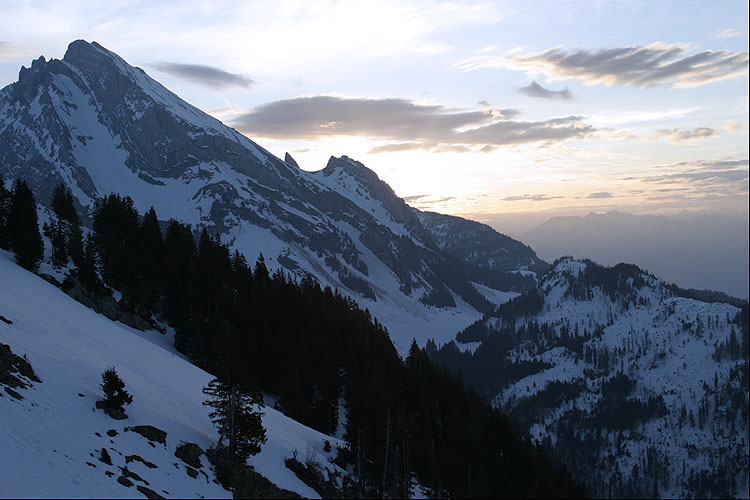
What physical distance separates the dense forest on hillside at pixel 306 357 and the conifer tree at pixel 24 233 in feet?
0.89

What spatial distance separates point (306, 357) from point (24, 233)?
37895 millimetres

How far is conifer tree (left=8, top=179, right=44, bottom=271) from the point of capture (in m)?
62.9

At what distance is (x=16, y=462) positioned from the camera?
80.1 feet

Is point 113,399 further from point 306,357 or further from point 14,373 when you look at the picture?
point 306,357

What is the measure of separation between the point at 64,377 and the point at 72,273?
34.7 m

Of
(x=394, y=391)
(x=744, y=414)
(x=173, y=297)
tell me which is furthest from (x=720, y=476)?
(x=173, y=297)

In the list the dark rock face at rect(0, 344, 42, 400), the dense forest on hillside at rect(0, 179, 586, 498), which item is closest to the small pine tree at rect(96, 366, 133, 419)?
the dark rock face at rect(0, 344, 42, 400)

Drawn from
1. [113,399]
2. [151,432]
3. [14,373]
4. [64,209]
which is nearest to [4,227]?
[64,209]

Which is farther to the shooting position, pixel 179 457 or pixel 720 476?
pixel 720 476

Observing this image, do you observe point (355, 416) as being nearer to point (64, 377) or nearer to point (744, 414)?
point (64, 377)

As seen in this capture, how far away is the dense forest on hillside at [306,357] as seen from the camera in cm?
5062

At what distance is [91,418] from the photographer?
3094cm

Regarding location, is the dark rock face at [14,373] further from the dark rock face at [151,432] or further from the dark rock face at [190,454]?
the dark rock face at [190,454]

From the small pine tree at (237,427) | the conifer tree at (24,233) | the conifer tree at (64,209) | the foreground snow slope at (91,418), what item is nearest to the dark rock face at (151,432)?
the foreground snow slope at (91,418)
